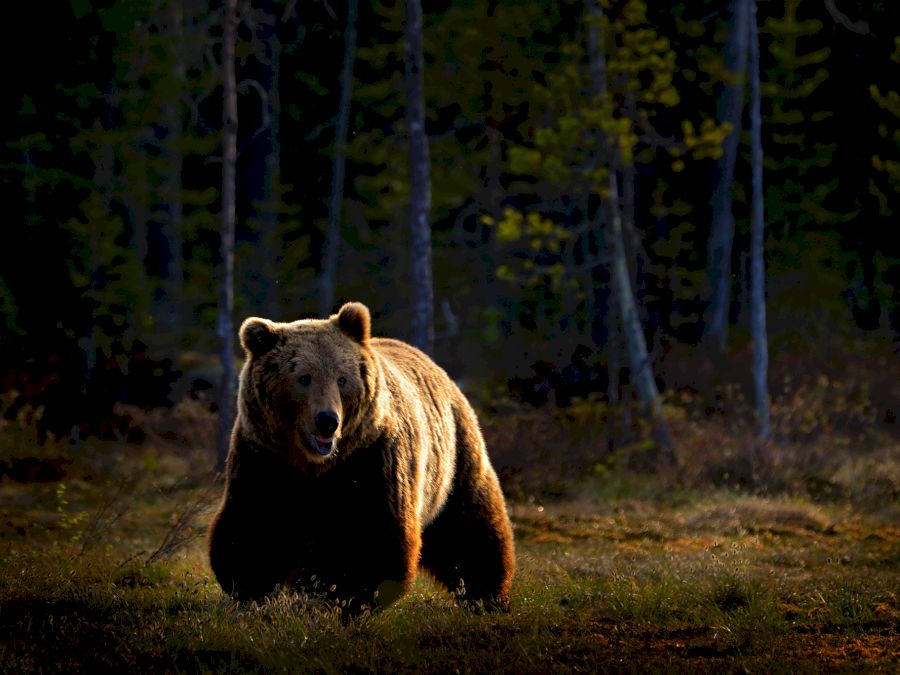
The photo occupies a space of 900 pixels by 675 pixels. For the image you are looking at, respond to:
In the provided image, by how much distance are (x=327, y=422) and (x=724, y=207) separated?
17.9 m

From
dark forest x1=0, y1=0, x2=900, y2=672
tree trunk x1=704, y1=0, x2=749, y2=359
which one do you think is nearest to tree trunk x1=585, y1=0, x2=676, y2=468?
dark forest x1=0, y1=0, x2=900, y2=672

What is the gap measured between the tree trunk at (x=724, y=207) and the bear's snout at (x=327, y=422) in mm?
15987

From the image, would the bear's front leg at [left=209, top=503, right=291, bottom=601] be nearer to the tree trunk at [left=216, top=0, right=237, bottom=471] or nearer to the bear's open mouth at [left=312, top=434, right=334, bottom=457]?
the bear's open mouth at [left=312, top=434, right=334, bottom=457]

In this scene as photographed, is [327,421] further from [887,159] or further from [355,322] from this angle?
[887,159]

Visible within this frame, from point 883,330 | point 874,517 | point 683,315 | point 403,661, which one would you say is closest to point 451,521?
point 403,661

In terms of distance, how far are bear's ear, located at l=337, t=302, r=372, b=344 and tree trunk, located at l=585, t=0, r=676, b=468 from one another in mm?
9239

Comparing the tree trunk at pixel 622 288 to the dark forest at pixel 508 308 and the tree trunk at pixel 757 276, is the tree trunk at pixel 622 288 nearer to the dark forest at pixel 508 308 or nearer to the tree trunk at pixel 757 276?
the dark forest at pixel 508 308

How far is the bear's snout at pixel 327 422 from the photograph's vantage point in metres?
6.15

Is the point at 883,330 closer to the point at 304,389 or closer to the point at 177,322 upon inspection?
the point at 177,322

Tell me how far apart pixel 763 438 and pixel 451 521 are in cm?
950

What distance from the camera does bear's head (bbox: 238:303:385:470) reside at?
20.7 feet

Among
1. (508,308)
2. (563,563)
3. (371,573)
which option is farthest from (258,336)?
(508,308)

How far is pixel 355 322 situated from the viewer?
692cm

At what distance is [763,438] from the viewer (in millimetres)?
16375
